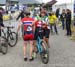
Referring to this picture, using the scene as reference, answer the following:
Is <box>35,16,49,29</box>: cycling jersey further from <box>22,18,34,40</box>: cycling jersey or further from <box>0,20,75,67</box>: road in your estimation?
<box>0,20,75,67</box>: road

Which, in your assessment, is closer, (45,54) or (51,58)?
(45,54)

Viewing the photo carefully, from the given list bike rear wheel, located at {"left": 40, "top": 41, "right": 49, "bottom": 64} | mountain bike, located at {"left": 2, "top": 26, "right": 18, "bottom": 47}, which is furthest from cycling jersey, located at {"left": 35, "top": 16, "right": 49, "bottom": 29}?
mountain bike, located at {"left": 2, "top": 26, "right": 18, "bottom": 47}

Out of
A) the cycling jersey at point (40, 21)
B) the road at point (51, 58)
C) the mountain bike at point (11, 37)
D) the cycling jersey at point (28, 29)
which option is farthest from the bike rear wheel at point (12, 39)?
the cycling jersey at point (28, 29)

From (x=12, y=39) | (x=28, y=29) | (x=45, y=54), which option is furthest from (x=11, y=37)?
(x=45, y=54)

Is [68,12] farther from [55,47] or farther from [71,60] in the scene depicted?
[71,60]

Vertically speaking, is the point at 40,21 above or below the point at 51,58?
above

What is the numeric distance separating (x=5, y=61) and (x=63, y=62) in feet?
6.70

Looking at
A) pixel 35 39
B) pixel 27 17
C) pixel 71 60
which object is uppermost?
pixel 27 17

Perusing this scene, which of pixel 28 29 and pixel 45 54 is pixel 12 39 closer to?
pixel 28 29

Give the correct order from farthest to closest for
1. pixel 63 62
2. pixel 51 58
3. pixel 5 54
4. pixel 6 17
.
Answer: pixel 6 17
pixel 5 54
pixel 51 58
pixel 63 62

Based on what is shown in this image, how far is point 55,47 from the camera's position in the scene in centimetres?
1405

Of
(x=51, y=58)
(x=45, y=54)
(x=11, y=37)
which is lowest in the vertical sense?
(x=51, y=58)

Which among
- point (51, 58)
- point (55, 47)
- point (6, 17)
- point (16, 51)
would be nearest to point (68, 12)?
point (55, 47)

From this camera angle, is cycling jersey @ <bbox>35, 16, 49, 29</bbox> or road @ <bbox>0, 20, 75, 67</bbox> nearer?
road @ <bbox>0, 20, 75, 67</bbox>
